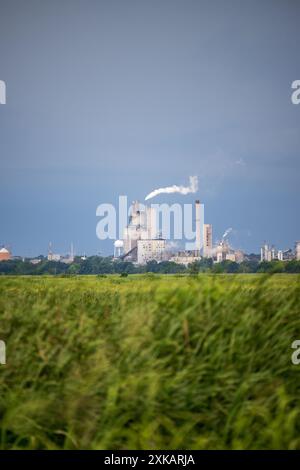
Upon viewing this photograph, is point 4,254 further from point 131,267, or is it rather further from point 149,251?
point 149,251

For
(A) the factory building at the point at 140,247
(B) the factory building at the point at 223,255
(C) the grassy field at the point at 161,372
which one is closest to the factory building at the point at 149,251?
(A) the factory building at the point at 140,247

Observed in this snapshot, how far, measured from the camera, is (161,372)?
3.66 meters

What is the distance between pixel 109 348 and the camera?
389 cm

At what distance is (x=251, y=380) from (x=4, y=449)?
1.61m

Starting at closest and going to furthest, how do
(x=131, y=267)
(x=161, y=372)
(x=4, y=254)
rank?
(x=161, y=372) → (x=4, y=254) → (x=131, y=267)

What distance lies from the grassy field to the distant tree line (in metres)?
0.31

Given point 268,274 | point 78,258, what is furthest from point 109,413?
point 78,258

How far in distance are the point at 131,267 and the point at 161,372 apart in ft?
96.4

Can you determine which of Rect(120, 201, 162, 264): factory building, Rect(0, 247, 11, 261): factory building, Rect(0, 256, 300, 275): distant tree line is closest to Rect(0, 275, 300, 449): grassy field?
Rect(0, 256, 300, 275): distant tree line

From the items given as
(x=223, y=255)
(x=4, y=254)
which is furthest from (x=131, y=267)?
(x=223, y=255)

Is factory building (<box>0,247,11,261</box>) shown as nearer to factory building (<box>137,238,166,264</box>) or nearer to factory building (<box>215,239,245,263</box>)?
factory building (<box>215,239,245,263</box>)

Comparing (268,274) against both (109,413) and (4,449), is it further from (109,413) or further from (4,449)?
(4,449)

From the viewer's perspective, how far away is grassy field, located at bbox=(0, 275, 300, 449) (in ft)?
11.2

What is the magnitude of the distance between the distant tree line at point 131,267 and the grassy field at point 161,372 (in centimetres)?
31
